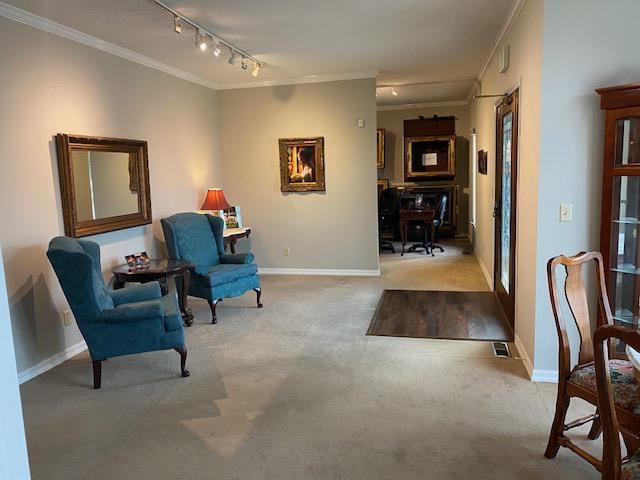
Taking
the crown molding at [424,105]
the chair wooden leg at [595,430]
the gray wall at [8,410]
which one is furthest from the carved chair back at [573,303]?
the crown molding at [424,105]

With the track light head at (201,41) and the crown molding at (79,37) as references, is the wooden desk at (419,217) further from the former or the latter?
the track light head at (201,41)

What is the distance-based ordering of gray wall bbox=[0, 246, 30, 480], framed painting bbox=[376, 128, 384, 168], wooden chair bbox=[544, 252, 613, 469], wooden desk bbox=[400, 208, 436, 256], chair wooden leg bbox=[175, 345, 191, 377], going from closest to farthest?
gray wall bbox=[0, 246, 30, 480] < wooden chair bbox=[544, 252, 613, 469] < chair wooden leg bbox=[175, 345, 191, 377] < wooden desk bbox=[400, 208, 436, 256] < framed painting bbox=[376, 128, 384, 168]

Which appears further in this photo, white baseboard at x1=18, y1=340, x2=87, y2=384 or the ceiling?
the ceiling

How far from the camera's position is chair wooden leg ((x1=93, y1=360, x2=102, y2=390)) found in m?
3.24

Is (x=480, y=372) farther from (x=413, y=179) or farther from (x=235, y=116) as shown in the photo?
(x=413, y=179)

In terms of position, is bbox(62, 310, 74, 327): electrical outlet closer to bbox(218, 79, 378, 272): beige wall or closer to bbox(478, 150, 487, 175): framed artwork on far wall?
bbox(218, 79, 378, 272): beige wall

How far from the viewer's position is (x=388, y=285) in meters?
5.84

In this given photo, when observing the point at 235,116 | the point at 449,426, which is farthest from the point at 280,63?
the point at 449,426

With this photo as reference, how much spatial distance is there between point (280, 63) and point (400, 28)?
1688 mm

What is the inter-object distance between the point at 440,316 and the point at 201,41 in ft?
11.1

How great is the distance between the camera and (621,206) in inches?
110

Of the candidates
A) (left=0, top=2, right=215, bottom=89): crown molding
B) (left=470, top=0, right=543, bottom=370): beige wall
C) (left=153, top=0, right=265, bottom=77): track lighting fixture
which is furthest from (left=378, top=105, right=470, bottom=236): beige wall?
(left=470, top=0, right=543, bottom=370): beige wall

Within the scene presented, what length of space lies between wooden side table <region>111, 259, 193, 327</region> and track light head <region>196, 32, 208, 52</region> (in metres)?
1.91

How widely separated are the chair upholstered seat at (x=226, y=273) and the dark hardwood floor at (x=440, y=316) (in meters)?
1.38
